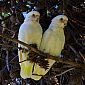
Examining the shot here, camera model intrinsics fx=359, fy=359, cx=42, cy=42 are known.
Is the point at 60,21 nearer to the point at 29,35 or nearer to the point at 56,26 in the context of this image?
the point at 56,26

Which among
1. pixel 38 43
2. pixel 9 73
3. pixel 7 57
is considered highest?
pixel 38 43

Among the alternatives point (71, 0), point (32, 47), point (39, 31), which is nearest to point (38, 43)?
point (39, 31)

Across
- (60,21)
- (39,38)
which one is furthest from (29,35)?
(60,21)

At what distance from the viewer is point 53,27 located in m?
1.59

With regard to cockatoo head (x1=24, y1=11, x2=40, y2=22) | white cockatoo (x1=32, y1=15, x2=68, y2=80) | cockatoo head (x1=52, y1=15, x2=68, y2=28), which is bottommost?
white cockatoo (x1=32, y1=15, x2=68, y2=80)

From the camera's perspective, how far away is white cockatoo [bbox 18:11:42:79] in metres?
1.53

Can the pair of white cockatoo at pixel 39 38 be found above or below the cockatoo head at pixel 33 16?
below

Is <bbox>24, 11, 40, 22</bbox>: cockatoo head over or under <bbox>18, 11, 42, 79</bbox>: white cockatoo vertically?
over

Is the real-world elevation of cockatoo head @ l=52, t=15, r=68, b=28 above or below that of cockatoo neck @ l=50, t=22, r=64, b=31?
above

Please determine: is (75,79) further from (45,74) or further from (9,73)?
(9,73)

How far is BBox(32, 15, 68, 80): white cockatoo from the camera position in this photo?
157 cm

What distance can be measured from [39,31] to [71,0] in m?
0.26

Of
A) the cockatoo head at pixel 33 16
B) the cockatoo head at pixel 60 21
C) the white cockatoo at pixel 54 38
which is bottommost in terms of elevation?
the white cockatoo at pixel 54 38

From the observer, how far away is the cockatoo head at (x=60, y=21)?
5.12 feet
